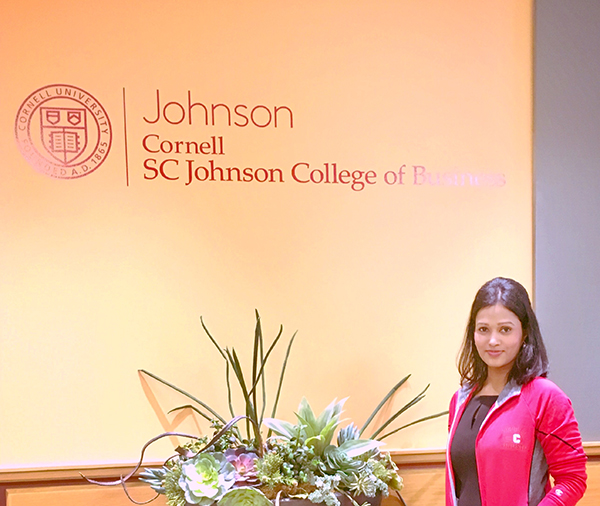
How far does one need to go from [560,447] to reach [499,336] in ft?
0.99

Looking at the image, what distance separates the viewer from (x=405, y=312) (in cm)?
232

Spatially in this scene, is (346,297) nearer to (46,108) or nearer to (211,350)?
(211,350)

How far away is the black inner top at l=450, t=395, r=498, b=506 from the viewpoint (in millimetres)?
1565

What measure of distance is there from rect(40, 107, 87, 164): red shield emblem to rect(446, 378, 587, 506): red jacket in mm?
1654

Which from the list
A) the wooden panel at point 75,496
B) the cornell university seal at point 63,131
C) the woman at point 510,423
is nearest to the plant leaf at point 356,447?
the woman at point 510,423

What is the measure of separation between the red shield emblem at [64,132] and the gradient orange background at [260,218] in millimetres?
99

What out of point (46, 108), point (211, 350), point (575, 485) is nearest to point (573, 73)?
point (575, 485)

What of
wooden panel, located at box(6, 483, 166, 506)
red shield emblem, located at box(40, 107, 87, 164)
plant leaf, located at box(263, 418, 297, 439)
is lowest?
wooden panel, located at box(6, 483, 166, 506)

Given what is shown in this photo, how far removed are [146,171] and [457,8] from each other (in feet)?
4.49

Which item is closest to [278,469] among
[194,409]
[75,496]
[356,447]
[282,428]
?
[282,428]

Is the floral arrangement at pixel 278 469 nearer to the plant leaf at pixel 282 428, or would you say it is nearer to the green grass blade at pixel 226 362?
the plant leaf at pixel 282 428

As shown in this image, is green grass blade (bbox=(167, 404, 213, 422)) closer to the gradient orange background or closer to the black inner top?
the gradient orange background

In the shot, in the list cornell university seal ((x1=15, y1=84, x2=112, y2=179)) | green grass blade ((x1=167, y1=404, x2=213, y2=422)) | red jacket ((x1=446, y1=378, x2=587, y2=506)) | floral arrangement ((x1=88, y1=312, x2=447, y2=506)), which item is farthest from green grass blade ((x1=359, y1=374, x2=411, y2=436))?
cornell university seal ((x1=15, y1=84, x2=112, y2=179))

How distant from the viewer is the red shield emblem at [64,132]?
2.16 meters
